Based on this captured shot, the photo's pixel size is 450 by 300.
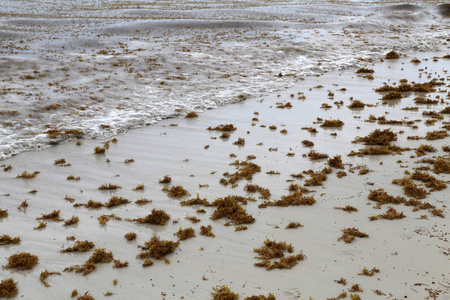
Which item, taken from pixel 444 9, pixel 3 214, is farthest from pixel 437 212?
pixel 444 9

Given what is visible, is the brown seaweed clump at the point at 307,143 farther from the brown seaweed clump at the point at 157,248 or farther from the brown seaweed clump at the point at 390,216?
the brown seaweed clump at the point at 157,248

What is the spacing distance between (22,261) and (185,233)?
9.58 feet

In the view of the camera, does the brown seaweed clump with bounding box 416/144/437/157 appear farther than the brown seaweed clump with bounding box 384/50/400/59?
No

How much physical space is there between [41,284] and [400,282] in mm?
5821

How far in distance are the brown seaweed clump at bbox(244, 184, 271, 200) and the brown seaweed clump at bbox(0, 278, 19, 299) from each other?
5075 millimetres

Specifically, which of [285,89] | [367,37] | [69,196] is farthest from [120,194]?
[367,37]

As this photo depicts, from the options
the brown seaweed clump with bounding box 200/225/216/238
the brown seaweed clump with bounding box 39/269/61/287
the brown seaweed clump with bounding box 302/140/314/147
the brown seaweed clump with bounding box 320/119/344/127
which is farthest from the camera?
the brown seaweed clump with bounding box 320/119/344/127

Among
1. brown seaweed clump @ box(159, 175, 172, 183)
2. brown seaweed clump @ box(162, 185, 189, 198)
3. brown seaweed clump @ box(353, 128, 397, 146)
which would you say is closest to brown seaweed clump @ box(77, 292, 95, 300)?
brown seaweed clump @ box(162, 185, 189, 198)

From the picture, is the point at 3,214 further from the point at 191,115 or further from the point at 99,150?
the point at 191,115

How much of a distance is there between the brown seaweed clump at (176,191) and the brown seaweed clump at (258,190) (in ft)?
4.92

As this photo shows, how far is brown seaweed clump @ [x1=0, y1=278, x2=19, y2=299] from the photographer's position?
18.3 ft

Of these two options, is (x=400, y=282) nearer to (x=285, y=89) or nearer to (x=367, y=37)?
(x=285, y=89)

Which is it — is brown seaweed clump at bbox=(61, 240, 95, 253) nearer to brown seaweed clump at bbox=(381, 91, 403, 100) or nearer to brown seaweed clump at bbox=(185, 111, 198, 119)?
brown seaweed clump at bbox=(185, 111, 198, 119)

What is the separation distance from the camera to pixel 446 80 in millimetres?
18062
